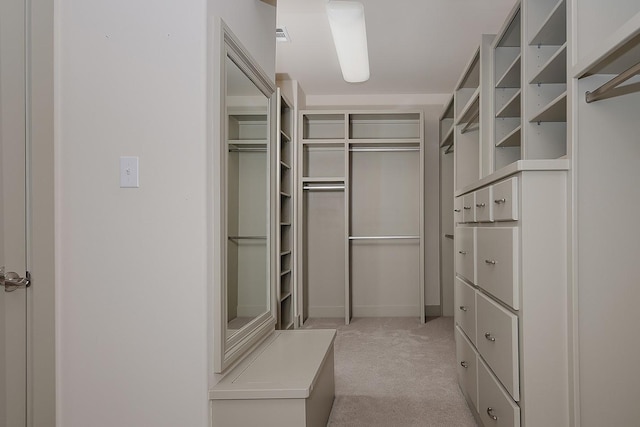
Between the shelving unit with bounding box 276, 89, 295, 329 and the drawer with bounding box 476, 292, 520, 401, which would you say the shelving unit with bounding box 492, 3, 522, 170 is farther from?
the shelving unit with bounding box 276, 89, 295, 329

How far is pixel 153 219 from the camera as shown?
179 cm

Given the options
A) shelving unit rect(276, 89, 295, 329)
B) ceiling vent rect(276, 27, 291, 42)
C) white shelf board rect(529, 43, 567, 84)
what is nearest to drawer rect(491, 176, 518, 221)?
white shelf board rect(529, 43, 567, 84)

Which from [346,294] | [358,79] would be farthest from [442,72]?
[346,294]

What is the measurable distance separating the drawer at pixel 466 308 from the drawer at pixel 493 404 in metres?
0.22

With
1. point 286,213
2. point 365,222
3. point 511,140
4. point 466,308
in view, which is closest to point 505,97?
point 511,140

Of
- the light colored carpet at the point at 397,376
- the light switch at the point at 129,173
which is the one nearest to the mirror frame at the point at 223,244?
the light switch at the point at 129,173

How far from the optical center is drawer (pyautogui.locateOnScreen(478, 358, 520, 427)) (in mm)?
1808

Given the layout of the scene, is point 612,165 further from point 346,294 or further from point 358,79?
point 346,294

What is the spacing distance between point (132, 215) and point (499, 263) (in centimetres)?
139

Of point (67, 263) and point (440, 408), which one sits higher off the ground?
point (67, 263)

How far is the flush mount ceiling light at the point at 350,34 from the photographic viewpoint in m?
2.96

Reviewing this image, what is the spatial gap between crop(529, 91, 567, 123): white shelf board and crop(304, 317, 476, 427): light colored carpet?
60.0 inches

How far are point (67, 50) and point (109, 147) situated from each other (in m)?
0.38

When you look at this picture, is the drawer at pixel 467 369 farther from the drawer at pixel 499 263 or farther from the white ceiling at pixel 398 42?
the white ceiling at pixel 398 42
